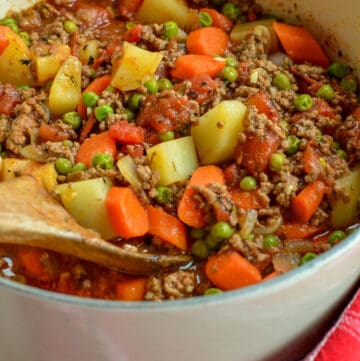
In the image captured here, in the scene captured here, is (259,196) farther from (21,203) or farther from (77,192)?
(21,203)

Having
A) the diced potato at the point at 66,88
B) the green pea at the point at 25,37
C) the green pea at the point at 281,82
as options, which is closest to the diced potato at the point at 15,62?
the green pea at the point at 25,37

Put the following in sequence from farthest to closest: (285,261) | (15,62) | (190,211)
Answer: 1. (15,62)
2. (190,211)
3. (285,261)

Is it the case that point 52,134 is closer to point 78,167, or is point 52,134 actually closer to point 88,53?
point 78,167

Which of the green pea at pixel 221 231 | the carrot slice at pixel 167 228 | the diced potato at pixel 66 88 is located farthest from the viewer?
the diced potato at pixel 66 88

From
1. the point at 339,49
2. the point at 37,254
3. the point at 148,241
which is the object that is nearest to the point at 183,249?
the point at 148,241

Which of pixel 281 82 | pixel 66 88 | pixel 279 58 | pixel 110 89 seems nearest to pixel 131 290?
pixel 110 89

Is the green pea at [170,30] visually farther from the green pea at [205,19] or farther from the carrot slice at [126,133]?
the carrot slice at [126,133]
